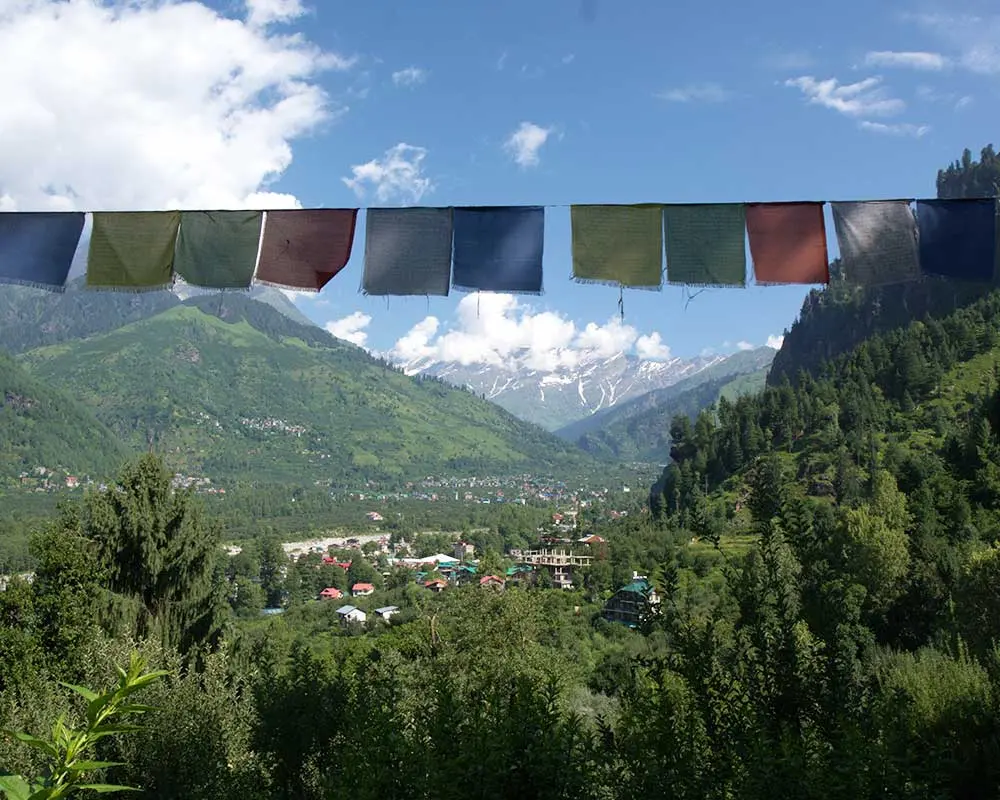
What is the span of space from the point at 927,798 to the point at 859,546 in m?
41.3

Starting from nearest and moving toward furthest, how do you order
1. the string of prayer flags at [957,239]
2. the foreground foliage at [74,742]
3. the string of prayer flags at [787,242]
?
the foreground foliage at [74,742] < the string of prayer flags at [957,239] < the string of prayer flags at [787,242]

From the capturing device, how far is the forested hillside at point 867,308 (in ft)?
398

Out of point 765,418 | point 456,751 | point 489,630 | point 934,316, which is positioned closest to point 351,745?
point 456,751

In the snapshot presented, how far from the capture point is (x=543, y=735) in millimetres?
6047

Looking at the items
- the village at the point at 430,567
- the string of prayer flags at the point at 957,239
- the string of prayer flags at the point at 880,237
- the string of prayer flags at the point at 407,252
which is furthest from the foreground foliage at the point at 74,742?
the village at the point at 430,567

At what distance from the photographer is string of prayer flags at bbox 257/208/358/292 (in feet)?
26.5

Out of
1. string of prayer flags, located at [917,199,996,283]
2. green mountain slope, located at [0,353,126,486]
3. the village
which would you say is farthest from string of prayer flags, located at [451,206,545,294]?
green mountain slope, located at [0,353,126,486]

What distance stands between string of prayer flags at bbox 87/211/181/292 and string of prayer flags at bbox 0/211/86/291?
23 cm

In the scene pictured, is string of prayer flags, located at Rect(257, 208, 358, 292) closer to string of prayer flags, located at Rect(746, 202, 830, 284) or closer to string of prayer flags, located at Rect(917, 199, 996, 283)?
string of prayer flags, located at Rect(746, 202, 830, 284)

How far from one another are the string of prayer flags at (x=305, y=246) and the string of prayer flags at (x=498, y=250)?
1.29 metres

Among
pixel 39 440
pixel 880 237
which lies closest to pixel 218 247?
pixel 880 237

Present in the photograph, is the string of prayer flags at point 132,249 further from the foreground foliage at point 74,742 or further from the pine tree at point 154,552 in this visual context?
the pine tree at point 154,552

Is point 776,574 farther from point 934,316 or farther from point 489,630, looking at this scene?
point 934,316

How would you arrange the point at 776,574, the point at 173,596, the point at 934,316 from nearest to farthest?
the point at 776,574 → the point at 173,596 → the point at 934,316
